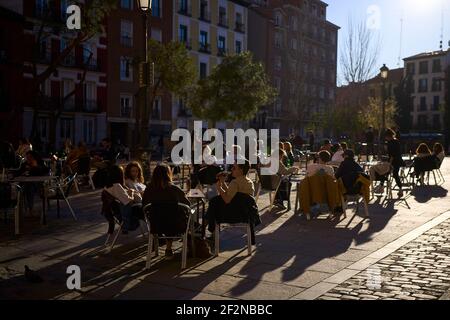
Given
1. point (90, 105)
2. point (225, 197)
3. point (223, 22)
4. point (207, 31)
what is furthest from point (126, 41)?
point (225, 197)

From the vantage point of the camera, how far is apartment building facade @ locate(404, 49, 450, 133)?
7319cm

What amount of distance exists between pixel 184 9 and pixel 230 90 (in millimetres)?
15702

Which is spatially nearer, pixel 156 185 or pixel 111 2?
pixel 156 185

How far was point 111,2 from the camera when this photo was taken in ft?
58.6


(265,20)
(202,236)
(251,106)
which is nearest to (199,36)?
(265,20)

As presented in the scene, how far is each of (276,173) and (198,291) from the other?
224 inches

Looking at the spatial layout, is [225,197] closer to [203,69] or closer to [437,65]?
[203,69]

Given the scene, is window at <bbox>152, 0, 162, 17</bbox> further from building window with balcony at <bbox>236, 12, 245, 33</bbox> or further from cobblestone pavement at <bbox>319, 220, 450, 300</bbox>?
cobblestone pavement at <bbox>319, 220, 450, 300</bbox>

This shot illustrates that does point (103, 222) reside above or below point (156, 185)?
below

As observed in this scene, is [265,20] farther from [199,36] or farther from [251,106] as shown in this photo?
[251,106]

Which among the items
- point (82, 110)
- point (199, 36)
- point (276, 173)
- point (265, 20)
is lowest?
point (276, 173)

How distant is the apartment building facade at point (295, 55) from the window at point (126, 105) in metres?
11.2

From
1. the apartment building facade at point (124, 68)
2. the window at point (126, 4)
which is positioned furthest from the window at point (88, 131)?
the window at point (126, 4)

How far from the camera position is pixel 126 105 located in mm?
40031
